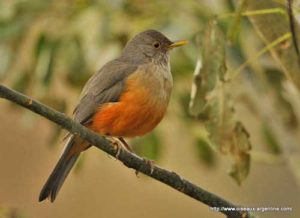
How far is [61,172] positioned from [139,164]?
119cm

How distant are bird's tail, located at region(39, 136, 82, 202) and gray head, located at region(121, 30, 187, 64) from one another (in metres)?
0.81

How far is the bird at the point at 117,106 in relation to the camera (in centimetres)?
588

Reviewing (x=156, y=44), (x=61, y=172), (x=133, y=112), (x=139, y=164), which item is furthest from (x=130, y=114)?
(x=156, y=44)

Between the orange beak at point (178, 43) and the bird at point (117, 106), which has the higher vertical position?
the orange beak at point (178, 43)

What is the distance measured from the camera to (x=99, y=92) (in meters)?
6.00

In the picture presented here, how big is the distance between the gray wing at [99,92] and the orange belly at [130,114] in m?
0.04

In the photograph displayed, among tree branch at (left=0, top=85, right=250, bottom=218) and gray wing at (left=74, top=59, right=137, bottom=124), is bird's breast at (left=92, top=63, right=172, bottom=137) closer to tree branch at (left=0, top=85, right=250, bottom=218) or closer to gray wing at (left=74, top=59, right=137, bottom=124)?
gray wing at (left=74, top=59, right=137, bottom=124)

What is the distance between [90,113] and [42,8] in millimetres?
1256

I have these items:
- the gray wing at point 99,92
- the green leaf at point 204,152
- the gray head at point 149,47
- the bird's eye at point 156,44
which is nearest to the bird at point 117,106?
the gray wing at point 99,92

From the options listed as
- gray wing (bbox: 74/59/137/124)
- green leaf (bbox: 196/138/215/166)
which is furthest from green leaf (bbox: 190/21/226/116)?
green leaf (bbox: 196/138/215/166)

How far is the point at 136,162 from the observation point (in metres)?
5.05

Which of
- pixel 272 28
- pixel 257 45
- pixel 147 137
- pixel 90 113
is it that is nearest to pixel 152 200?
pixel 257 45

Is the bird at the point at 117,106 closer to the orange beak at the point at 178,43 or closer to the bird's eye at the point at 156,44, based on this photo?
the orange beak at the point at 178,43

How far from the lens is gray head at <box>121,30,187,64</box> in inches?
261
